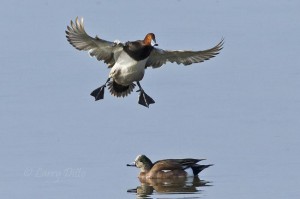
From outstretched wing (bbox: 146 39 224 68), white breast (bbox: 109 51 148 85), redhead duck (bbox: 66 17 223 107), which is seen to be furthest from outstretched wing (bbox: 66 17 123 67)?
outstretched wing (bbox: 146 39 224 68)

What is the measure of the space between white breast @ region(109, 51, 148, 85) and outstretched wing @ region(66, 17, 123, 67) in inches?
6.4

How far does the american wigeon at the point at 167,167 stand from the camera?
14570 mm

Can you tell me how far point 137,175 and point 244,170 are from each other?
1.70 metres

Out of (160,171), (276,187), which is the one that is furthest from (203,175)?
(276,187)

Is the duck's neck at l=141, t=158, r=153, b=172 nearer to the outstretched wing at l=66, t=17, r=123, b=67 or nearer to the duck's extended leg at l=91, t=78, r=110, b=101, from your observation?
the duck's extended leg at l=91, t=78, r=110, b=101

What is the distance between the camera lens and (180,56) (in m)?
16.1

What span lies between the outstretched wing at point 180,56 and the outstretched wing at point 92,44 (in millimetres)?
603

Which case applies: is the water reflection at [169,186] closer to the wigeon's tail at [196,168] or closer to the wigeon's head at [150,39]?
the wigeon's tail at [196,168]

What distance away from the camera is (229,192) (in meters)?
13.0

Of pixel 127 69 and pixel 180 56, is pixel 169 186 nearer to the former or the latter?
pixel 127 69

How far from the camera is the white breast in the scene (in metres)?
15.2

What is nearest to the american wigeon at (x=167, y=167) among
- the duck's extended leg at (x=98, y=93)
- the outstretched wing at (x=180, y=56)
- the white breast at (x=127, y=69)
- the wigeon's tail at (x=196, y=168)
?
the wigeon's tail at (x=196, y=168)

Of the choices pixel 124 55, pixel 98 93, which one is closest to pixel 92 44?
pixel 124 55

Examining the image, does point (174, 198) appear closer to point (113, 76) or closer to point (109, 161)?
point (109, 161)
